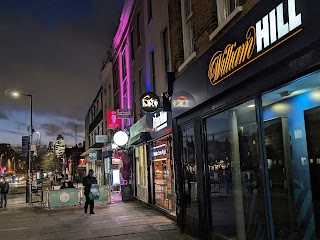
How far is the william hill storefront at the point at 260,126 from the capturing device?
208 inches

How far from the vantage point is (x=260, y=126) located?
6570 millimetres

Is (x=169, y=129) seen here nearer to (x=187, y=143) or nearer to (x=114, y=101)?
(x=187, y=143)

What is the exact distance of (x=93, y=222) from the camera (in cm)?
1289

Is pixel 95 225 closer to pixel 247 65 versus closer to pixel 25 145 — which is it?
pixel 247 65

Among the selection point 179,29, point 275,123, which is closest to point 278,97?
point 275,123

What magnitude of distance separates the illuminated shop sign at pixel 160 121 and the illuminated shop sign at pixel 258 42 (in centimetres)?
488

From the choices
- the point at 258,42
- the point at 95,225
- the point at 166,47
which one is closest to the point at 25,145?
the point at 95,225

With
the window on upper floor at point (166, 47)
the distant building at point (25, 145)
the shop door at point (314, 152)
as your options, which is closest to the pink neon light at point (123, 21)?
the window on upper floor at point (166, 47)

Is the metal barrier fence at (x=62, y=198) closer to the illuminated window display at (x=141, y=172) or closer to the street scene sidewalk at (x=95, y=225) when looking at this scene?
the street scene sidewalk at (x=95, y=225)

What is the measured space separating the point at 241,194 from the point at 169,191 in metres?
5.85

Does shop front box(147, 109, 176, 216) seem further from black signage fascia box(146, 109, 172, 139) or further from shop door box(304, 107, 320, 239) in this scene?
shop door box(304, 107, 320, 239)

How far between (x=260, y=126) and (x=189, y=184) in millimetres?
4215

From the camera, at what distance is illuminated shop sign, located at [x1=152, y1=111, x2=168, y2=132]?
1269 cm

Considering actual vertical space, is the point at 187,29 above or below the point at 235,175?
above
